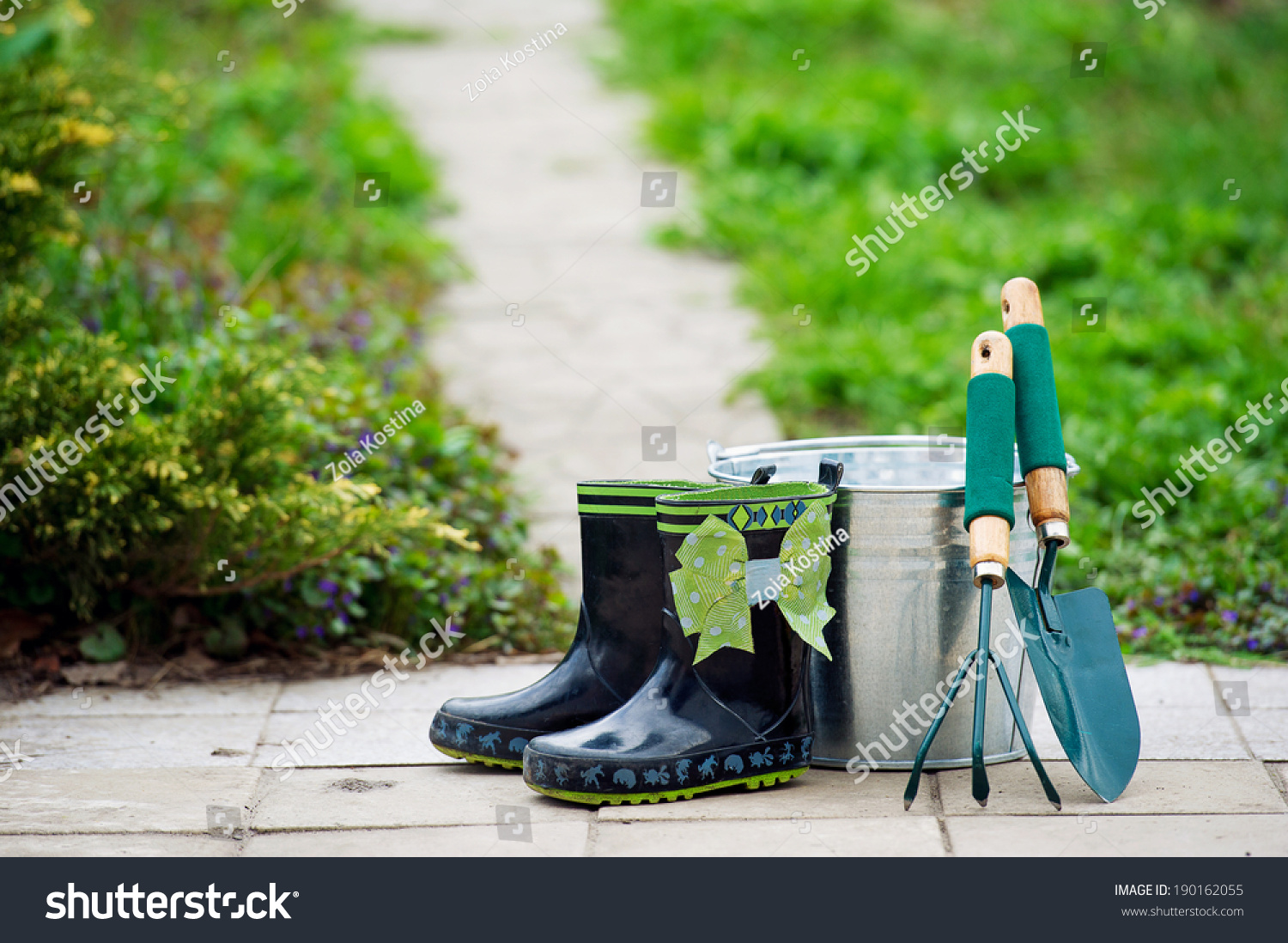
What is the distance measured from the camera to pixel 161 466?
9.87ft

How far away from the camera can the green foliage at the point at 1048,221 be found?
4.11 meters

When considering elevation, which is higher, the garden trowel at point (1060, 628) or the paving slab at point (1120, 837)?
the garden trowel at point (1060, 628)

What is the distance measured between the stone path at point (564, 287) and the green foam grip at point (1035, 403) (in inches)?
74.1

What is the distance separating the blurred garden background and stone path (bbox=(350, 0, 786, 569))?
7.4 inches

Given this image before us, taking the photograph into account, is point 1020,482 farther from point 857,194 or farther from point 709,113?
point 709,113

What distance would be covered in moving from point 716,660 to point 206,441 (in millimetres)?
1489

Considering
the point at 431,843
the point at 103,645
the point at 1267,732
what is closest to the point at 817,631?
the point at 431,843

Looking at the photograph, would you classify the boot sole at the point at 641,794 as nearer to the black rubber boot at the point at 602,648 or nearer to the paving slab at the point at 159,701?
the black rubber boot at the point at 602,648

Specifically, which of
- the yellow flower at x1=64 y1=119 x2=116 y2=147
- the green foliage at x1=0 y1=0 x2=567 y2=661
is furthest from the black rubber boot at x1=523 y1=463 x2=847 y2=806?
the yellow flower at x1=64 y1=119 x2=116 y2=147

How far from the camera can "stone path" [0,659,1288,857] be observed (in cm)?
217

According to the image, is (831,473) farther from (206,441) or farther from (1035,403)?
(206,441)

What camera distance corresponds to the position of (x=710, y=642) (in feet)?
7.70

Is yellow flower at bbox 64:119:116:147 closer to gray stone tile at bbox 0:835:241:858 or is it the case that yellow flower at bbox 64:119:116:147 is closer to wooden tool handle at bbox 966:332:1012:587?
gray stone tile at bbox 0:835:241:858

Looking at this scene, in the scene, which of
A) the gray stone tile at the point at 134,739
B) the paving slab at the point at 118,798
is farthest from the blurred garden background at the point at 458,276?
the paving slab at the point at 118,798
